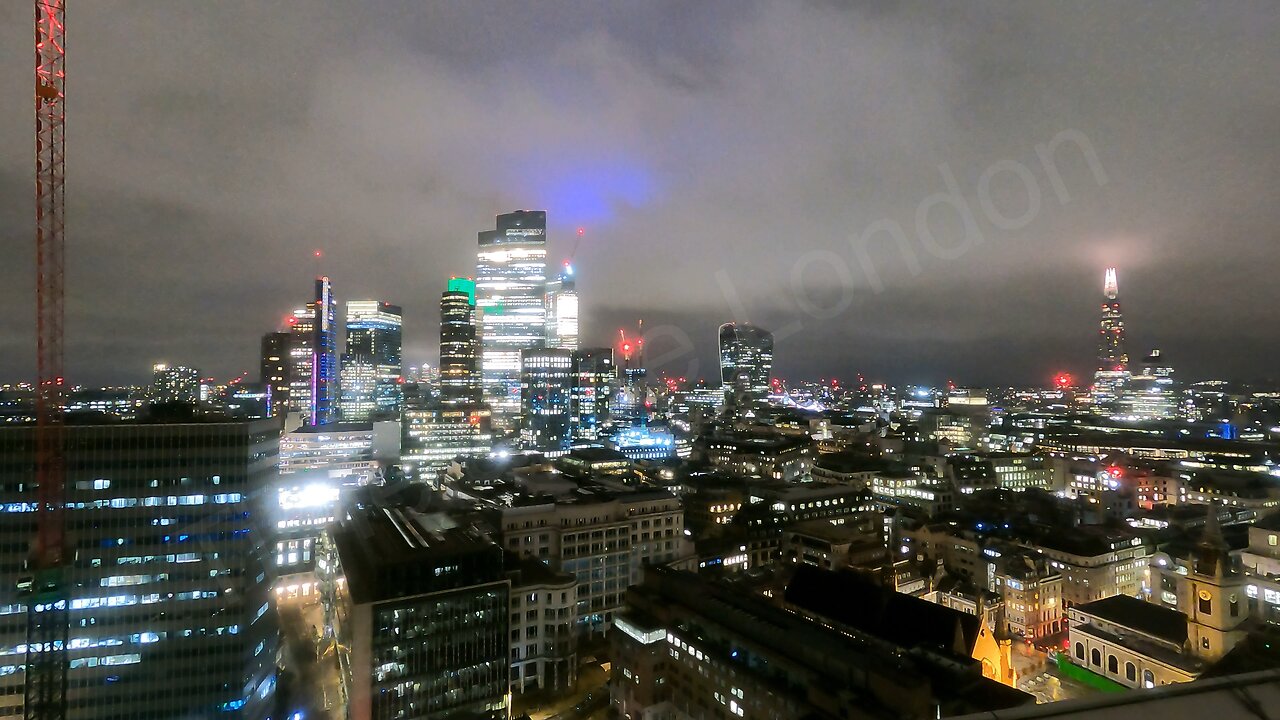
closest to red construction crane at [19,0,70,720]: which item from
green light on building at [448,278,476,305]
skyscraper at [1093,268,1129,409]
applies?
green light on building at [448,278,476,305]

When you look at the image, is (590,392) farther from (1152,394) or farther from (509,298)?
(1152,394)

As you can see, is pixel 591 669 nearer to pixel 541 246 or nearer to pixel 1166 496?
pixel 1166 496

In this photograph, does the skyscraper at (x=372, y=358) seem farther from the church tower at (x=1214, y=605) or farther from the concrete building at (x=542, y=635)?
the church tower at (x=1214, y=605)

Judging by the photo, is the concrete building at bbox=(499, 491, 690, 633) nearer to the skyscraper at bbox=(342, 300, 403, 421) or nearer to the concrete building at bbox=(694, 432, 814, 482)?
the concrete building at bbox=(694, 432, 814, 482)

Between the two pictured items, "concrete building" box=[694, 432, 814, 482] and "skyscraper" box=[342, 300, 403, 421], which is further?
"skyscraper" box=[342, 300, 403, 421]

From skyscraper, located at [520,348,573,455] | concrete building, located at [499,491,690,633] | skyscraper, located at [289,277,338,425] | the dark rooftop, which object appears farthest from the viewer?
skyscraper, located at [289,277,338,425]

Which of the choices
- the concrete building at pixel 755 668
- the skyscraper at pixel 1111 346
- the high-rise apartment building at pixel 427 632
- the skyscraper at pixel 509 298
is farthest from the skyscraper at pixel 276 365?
the skyscraper at pixel 1111 346
